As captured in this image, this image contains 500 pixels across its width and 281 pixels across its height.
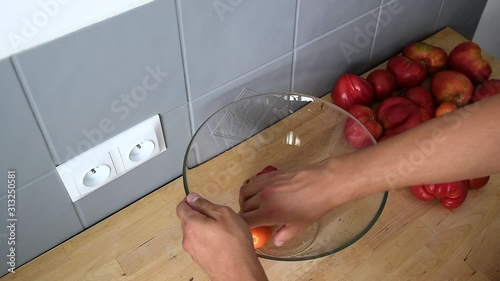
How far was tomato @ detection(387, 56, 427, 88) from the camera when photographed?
2.99ft

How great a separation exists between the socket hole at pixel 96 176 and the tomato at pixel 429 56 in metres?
0.59

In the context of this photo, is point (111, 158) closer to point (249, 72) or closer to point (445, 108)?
point (249, 72)

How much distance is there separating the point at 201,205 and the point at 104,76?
0.19 meters

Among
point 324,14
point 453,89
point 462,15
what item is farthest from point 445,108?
point 462,15

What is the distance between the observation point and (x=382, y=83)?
898 mm

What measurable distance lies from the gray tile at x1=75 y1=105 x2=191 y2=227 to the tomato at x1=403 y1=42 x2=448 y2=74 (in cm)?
46

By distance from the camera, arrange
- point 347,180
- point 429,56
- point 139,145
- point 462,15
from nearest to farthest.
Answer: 1. point 347,180
2. point 139,145
3. point 429,56
4. point 462,15

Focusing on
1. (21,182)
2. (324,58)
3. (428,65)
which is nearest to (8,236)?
(21,182)

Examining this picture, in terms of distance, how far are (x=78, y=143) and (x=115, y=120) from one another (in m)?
0.05

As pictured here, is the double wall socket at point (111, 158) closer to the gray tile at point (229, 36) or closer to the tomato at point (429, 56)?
the gray tile at point (229, 36)

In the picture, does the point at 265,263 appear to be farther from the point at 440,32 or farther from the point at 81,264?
the point at 440,32

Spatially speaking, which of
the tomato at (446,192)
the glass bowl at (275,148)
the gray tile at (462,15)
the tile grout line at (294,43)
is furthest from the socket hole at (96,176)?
the gray tile at (462,15)

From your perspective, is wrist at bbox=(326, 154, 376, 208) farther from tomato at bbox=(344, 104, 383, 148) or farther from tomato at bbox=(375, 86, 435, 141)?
tomato at bbox=(375, 86, 435, 141)

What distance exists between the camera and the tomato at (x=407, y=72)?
0.91 metres
